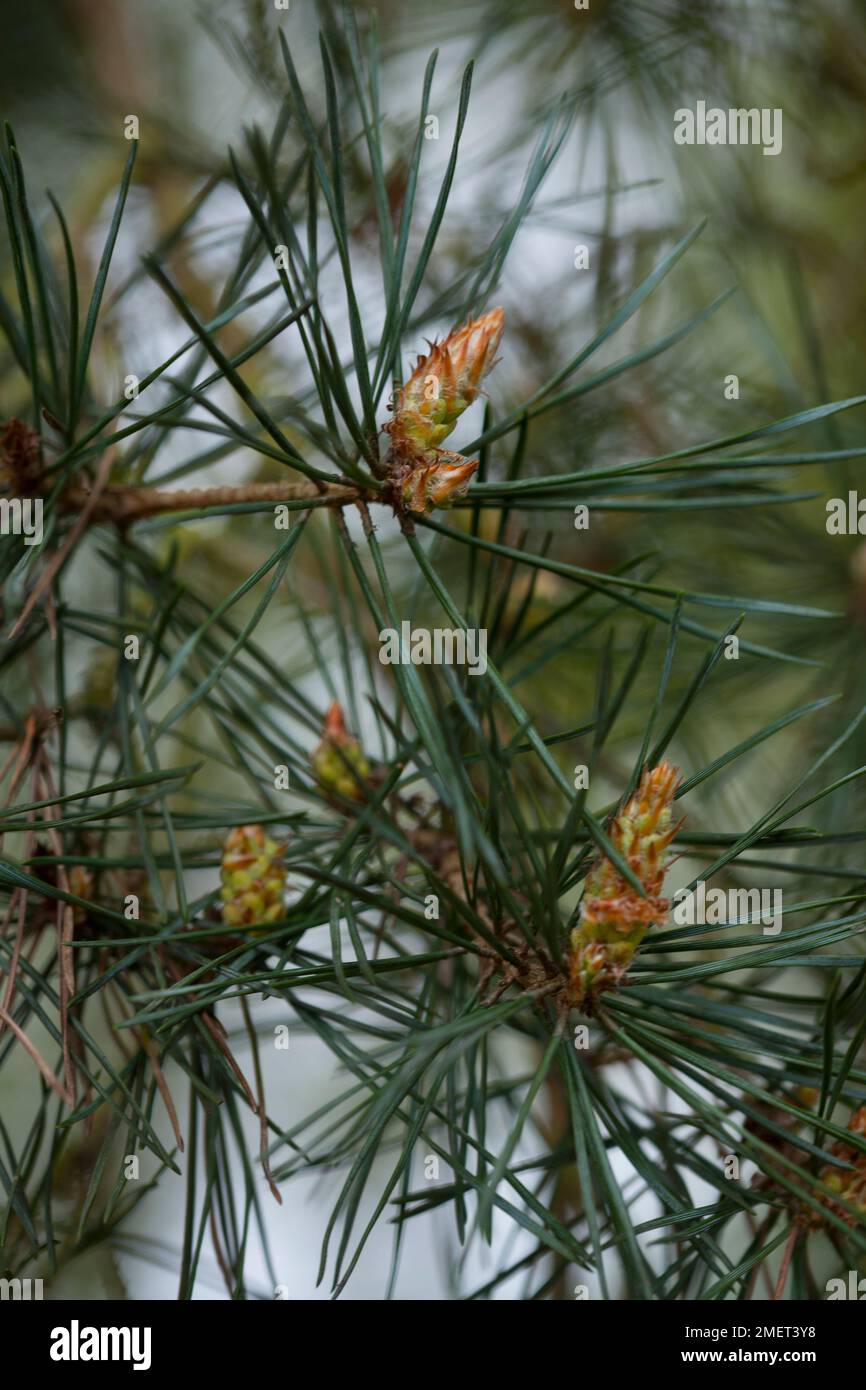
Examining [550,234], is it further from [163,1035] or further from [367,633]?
[163,1035]

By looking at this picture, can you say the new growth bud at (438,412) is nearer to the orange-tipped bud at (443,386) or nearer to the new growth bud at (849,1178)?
the orange-tipped bud at (443,386)

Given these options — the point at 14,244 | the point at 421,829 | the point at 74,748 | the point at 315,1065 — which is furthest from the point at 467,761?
the point at 315,1065

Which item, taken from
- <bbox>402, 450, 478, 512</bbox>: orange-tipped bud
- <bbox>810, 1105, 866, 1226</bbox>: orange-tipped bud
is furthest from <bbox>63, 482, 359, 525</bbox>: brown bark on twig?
<bbox>810, 1105, 866, 1226</bbox>: orange-tipped bud

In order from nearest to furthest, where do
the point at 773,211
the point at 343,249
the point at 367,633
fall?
the point at 343,249
the point at 367,633
the point at 773,211

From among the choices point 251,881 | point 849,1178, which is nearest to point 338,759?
point 251,881

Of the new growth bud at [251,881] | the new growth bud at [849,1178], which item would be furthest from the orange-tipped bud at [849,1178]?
the new growth bud at [251,881]

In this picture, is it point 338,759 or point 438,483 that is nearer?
point 438,483

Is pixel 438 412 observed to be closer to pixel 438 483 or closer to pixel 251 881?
pixel 438 483
